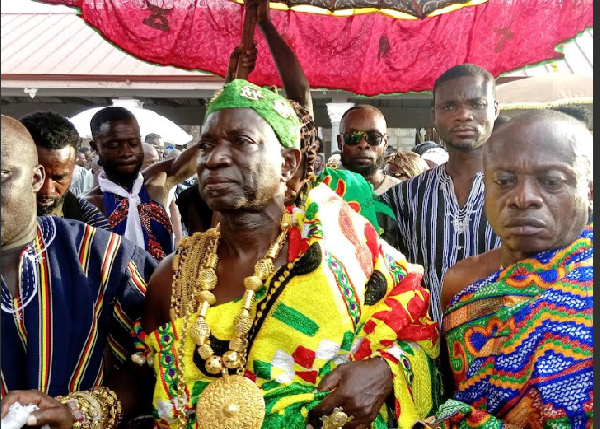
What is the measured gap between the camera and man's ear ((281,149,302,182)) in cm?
234

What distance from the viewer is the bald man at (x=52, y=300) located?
197cm

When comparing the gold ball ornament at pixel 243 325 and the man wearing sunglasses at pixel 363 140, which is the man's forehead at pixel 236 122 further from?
the man wearing sunglasses at pixel 363 140

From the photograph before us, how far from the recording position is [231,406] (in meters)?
1.95

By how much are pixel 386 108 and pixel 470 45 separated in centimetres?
1335

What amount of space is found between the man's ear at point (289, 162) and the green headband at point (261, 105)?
0.02 m

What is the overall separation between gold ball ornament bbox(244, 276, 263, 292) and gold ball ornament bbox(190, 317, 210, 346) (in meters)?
0.18

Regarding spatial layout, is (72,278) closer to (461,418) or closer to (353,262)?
(353,262)

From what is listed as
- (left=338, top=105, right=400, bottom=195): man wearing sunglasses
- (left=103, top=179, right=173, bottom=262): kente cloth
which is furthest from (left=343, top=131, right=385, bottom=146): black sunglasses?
(left=103, top=179, right=173, bottom=262): kente cloth

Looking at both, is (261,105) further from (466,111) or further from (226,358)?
(466,111)

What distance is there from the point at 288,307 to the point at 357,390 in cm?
34

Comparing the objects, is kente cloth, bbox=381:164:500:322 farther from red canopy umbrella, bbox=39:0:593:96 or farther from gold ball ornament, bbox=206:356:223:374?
gold ball ornament, bbox=206:356:223:374

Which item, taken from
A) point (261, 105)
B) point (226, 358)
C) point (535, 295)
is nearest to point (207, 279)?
point (226, 358)

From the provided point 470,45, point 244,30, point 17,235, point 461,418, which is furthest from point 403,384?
point 470,45

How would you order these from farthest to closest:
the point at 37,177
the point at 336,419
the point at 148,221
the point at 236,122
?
the point at 148,221 < the point at 236,122 < the point at 37,177 < the point at 336,419
